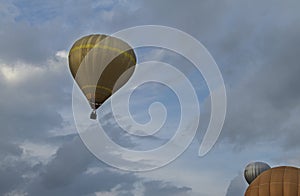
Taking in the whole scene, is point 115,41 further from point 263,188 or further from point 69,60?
point 263,188

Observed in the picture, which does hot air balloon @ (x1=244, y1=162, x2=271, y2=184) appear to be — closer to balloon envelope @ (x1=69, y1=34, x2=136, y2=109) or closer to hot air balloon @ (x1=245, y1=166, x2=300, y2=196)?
hot air balloon @ (x1=245, y1=166, x2=300, y2=196)

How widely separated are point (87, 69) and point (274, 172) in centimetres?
2109

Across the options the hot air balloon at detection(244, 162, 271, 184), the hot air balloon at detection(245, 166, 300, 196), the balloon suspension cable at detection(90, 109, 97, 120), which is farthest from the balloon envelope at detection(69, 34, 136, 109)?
the hot air balloon at detection(244, 162, 271, 184)

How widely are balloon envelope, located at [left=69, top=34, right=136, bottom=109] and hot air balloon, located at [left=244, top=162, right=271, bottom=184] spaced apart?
2662 centimetres

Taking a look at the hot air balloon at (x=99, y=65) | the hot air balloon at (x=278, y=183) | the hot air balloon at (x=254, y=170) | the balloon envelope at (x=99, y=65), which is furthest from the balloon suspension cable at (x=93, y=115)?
the hot air balloon at (x=254, y=170)

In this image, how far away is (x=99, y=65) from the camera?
53594 mm

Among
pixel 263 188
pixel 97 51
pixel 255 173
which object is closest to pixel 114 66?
pixel 97 51

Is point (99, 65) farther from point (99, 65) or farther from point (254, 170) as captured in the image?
point (254, 170)

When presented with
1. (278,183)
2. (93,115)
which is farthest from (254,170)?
(93,115)

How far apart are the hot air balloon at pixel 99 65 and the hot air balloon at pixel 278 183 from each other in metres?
17.3

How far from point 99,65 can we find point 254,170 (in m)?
29.9

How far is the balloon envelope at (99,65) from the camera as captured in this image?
5362 centimetres

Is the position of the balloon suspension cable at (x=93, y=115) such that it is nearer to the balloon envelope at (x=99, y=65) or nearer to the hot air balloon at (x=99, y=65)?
the hot air balloon at (x=99, y=65)

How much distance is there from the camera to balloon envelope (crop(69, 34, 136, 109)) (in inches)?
2111
